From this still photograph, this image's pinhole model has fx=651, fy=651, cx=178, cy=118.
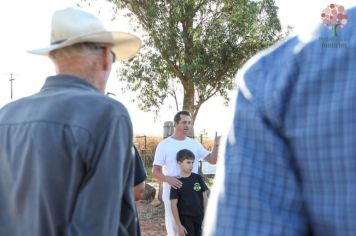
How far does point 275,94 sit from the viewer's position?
1.02 metres

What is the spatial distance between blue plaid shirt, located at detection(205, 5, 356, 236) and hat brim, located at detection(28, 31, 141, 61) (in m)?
1.80

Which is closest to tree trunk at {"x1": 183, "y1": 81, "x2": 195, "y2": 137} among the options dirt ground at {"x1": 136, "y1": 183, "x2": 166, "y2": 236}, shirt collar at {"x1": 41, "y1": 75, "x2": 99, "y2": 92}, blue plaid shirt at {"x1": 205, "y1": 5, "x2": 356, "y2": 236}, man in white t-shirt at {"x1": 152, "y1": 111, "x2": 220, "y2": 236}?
dirt ground at {"x1": 136, "y1": 183, "x2": 166, "y2": 236}

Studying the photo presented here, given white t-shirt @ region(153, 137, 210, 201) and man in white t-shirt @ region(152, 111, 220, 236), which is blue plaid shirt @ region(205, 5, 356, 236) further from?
white t-shirt @ region(153, 137, 210, 201)

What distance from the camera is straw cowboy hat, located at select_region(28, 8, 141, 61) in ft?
9.02

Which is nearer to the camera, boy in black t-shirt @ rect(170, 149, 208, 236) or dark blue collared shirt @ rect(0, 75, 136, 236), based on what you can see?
dark blue collared shirt @ rect(0, 75, 136, 236)

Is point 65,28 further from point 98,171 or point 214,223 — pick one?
point 214,223

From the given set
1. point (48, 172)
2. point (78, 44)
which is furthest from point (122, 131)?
point (78, 44)

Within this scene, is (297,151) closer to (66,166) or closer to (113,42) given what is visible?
(66,166)

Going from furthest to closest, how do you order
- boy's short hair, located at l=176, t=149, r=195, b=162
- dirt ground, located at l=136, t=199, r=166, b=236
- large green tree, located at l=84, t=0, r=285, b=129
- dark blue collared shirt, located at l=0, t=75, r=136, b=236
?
large green tree, located at l=84, t=0, r=285, b=129 < dirt ground, located at l=136, t=199, r=166, b=236 < boy's short hair, located at l=176, t=149, r=195, b=162 < dark blue collared shirt, located at l=0, t=75, r=136, b=236

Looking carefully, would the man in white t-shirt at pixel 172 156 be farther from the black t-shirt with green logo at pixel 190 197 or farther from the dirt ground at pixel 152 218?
the dirt ground at pixel 152 218

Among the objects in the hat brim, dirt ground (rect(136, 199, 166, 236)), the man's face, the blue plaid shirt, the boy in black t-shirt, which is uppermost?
the hat brim

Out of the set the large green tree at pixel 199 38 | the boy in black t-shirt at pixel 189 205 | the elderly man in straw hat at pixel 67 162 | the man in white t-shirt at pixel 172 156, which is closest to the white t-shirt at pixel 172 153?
the man in white t-shirt at pixel 172 156

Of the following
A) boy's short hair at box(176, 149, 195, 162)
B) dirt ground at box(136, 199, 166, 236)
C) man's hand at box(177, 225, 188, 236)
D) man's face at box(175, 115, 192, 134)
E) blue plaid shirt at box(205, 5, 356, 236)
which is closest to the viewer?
blue plaid shirt at box(205, 5, 356, 236)

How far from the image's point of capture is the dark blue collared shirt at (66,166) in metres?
2.42
